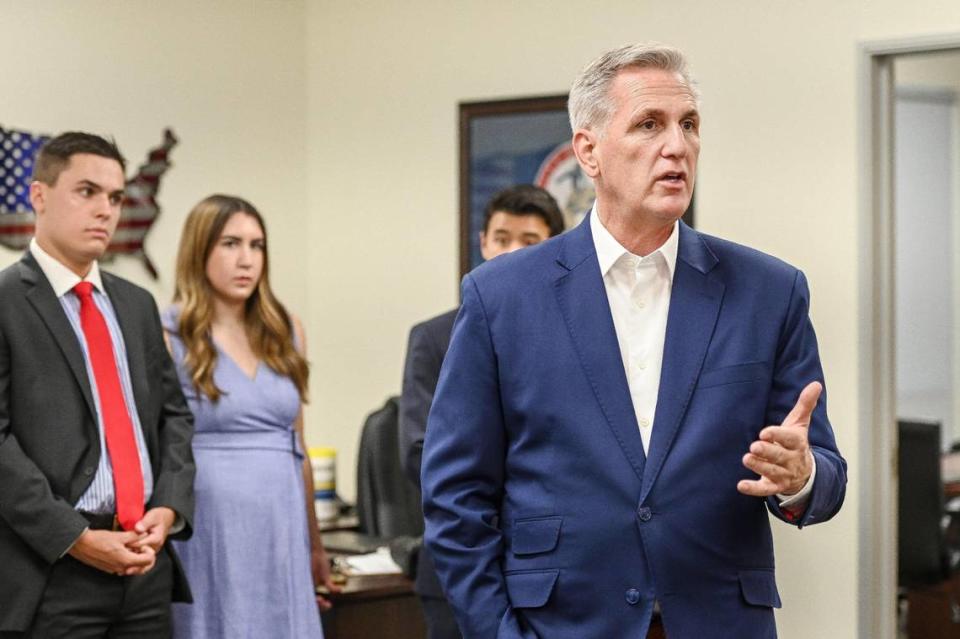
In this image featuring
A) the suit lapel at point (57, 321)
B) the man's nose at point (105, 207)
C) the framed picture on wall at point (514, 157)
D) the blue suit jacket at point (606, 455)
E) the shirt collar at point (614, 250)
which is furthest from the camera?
the framed picture on wall at point (514, 157)

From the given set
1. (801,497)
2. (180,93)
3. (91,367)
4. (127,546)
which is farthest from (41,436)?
(180,93)

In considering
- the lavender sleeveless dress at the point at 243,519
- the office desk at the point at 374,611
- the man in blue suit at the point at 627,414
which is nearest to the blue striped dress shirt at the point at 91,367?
the lavender sleeveless dress at the point at 243,519

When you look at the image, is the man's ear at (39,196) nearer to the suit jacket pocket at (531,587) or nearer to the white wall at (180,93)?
the white wall at (180,93)

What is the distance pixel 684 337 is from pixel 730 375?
85 millimetres

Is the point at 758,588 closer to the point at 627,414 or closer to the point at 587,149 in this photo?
the point at 627,414

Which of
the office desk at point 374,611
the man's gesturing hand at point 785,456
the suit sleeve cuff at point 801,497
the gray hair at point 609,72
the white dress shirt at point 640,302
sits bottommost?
the office desk at point 374,611

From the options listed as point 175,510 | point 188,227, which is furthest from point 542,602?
point 188,227

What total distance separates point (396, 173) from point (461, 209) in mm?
347

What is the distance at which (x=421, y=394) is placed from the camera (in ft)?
10.3

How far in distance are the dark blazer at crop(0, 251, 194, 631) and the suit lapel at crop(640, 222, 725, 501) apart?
1461mm

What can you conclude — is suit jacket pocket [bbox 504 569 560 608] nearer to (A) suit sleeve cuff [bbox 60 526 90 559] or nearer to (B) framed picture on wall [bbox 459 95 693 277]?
(A) suit sleeve cuff [bbox 60 526 90 559]

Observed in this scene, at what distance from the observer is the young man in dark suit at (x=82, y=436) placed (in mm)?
2795

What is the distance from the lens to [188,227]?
3.46 m

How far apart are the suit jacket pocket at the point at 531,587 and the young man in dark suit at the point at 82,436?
1251 mm
